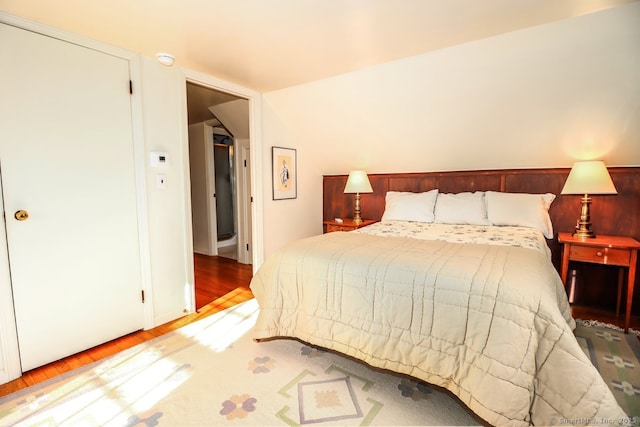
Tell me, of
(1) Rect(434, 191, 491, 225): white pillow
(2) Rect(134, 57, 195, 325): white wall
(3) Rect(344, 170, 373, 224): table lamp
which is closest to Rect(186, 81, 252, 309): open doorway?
(2) Rect(134, 57, 195, 325): white wall

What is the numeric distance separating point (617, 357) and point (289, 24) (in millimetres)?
2920

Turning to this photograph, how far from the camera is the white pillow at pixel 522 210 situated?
257 cm

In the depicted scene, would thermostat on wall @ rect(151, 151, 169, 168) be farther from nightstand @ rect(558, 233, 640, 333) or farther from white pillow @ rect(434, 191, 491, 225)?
nightstand @ rect(558, 233, 640, 333)

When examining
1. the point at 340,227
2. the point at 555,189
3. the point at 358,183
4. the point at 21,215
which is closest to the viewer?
the point at 21,215

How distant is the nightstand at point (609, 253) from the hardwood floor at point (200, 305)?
2.78 meters

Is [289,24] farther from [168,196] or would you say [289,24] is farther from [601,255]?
[601,255]

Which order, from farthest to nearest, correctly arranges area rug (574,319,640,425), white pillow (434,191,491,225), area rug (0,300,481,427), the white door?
white pillow (434,191,491,225) < the white door < area rug (574,319,640,425) < area rug (0,300,481,427)

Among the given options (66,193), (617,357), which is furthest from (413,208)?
(66,193)

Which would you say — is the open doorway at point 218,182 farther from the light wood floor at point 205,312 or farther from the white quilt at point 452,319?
the white quilt at point 452,319

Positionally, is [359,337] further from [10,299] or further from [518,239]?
[10,299]

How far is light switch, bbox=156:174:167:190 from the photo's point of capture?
2.40 meters

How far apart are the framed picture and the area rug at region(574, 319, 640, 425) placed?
2.90 meters

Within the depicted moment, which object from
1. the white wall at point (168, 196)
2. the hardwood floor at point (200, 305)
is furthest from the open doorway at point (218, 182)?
the white wall at point (168, 196)

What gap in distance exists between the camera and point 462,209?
2.84 m
